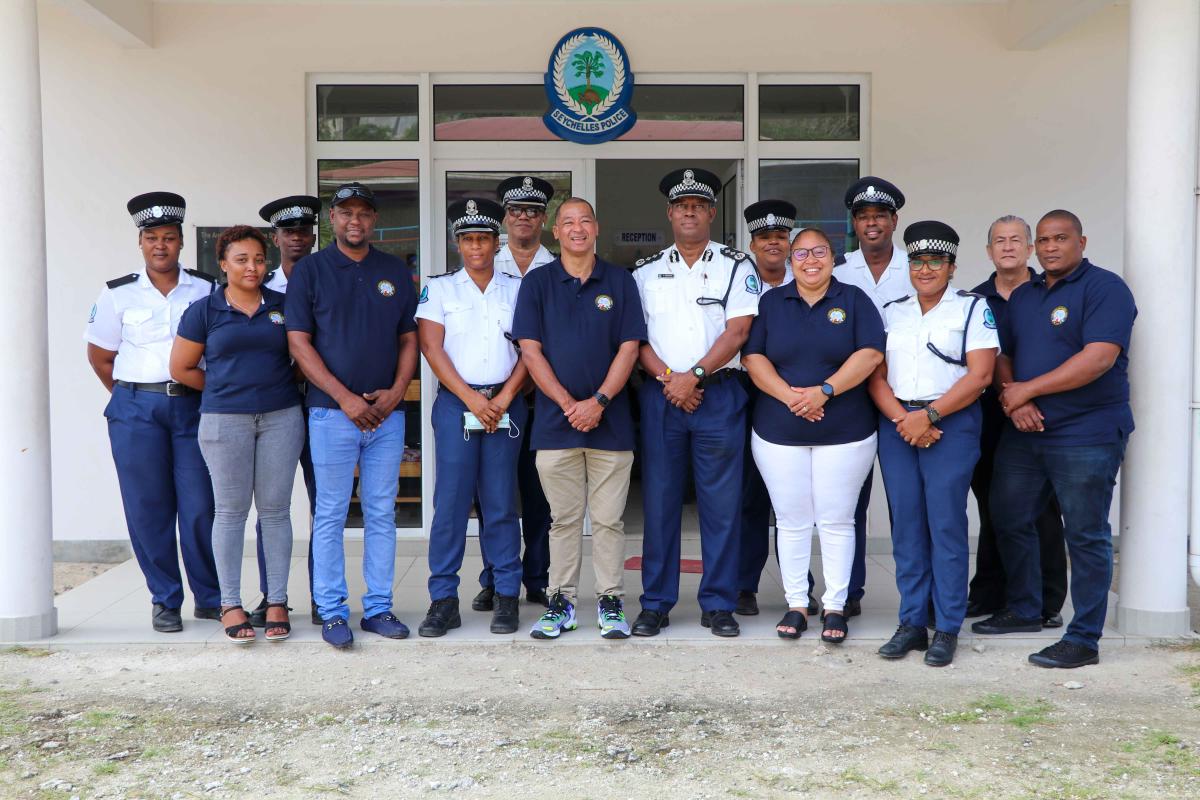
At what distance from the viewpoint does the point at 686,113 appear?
21.2 ft

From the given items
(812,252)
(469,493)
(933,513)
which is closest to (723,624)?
(933,513)

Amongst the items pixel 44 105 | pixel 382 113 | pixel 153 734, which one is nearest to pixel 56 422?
pixel 44 105

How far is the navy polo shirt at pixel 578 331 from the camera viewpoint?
4.55 m

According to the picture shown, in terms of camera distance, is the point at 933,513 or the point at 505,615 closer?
the point at 933,513

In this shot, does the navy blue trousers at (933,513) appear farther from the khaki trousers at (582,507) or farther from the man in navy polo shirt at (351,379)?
the man in navy polo shirt at (351,379)

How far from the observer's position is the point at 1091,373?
423 centimetres

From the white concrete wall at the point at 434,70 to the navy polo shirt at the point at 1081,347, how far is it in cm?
212

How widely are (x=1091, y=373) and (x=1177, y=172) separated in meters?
1.02

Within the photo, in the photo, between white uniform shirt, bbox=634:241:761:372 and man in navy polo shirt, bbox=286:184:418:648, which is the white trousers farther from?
man in navy polo shirt, bbox=286:184:418:648

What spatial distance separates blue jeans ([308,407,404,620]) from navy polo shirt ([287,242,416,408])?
0.48 ft

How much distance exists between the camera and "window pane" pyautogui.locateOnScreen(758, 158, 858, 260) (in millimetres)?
6520

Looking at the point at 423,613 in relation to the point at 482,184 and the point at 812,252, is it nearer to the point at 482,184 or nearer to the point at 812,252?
the point at 812,252

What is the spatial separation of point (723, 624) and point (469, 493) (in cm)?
120

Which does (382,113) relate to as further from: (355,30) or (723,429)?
(723,429)
